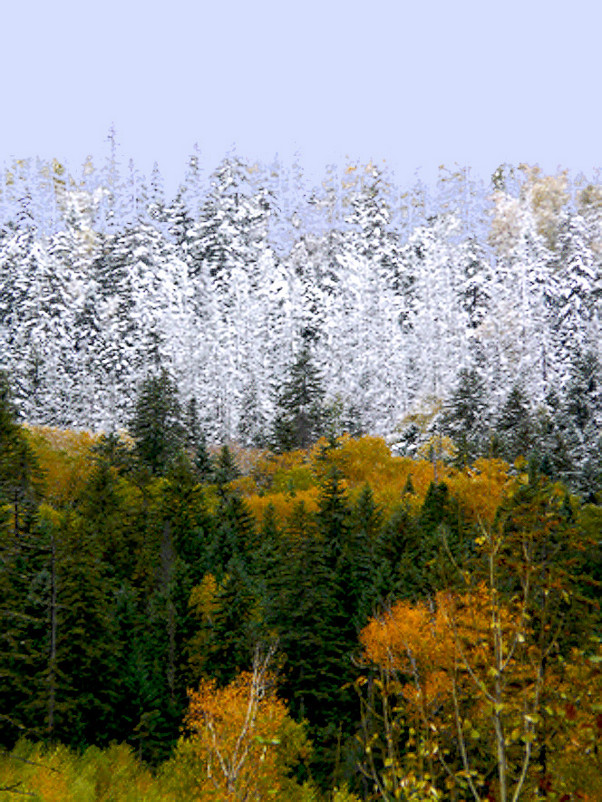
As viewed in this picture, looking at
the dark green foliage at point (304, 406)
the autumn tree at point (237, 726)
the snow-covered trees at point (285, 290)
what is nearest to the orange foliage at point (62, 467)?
the snow-covered trees at point (285, 290)

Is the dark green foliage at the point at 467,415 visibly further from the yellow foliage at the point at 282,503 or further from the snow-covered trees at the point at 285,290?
the yellow foliage at the point at 282,503

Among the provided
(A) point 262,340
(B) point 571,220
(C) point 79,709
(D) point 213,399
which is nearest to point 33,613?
(C) point 79,709

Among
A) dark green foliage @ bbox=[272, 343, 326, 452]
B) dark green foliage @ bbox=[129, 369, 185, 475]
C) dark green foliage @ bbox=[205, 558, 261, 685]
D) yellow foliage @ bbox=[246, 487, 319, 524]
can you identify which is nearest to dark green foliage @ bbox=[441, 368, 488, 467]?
dark green foliage @ bbox=[272, 343, 326, 452]

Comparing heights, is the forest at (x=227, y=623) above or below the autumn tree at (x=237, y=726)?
above

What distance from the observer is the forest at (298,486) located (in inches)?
434

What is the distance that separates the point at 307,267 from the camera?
117 metres

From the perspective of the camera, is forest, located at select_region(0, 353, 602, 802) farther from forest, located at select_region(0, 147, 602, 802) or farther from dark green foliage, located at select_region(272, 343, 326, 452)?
dark green foliage, located at select_region(272, 343, 326, 452)

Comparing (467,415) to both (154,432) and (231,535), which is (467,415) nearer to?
(154,432)

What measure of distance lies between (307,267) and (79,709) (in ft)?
295

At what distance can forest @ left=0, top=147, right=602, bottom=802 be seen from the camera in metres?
11.0

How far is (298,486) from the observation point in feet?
217

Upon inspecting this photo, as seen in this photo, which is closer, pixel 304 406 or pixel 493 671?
pixel 493 671

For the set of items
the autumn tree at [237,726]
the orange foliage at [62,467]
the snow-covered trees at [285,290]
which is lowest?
the autumn tree at [237,726]

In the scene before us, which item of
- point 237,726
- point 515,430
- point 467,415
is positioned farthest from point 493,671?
point 467,415
